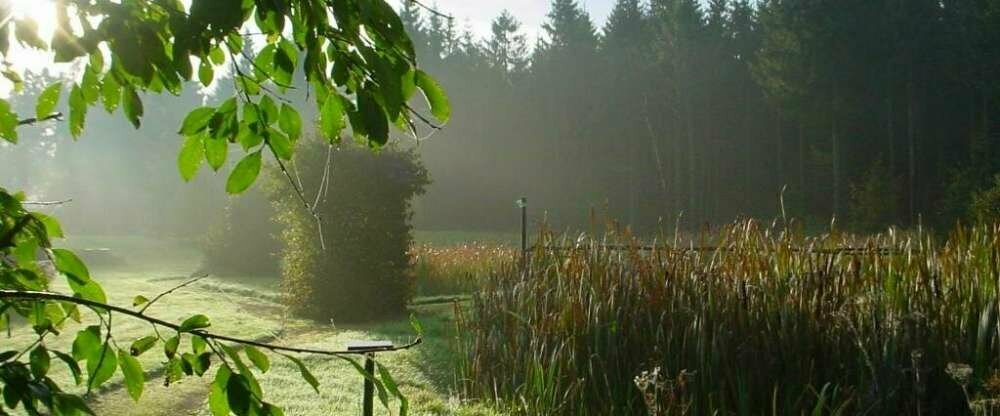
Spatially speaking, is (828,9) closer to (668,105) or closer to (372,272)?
(668,105)

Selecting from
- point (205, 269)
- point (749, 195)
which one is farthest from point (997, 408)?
point (749, 195)

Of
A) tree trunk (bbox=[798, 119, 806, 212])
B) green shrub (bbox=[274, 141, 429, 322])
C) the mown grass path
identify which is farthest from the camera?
tree trunk (bbox=[798, 119, 806, 212])

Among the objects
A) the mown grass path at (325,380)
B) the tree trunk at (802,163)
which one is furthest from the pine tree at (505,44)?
the mown grass path at (325,380)

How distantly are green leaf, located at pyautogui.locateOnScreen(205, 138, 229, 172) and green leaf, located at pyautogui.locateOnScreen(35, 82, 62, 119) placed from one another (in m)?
0.27

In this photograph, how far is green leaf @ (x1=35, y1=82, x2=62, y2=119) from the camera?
53.2 inches

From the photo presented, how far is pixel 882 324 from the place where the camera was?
4605 millimetres

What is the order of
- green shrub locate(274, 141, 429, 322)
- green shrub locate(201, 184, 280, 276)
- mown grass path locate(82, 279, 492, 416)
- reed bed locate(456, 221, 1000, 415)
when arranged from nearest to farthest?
1. reed bed locate(456, 221, 1000, 415)
2. mown grass path locate(82, 279, 492, 416)
3. green shrub locate(274, 141, 429, 322)
4. green shrub locate(201, 184, 280, 276)

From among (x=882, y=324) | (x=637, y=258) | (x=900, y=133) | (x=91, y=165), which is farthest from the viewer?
(x=91, y=165)

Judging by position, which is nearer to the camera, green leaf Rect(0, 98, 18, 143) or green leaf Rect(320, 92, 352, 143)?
green leaf Rect(320, 92, 352, 143)

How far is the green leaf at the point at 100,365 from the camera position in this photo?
4.06 feet

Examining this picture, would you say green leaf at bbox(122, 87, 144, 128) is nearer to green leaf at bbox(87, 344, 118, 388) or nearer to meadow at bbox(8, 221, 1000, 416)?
green leaf at bbox(87, 344, 118, 388)

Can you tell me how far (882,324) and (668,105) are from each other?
119ft

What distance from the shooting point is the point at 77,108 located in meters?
1.39

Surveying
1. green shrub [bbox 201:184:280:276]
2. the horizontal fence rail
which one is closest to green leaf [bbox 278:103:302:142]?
the horizontal fence rail
